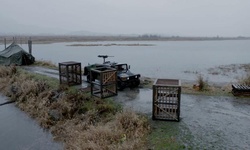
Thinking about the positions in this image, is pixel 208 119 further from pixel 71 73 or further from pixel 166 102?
pixel 71 73

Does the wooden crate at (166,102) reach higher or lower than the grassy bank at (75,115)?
higher

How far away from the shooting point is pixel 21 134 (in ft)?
36.4

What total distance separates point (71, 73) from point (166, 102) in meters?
7.96

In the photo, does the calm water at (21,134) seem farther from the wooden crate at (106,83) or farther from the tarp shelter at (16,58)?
the tarp shelter at (16,58)

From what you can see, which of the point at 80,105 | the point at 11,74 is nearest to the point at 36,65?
the point at 11,74

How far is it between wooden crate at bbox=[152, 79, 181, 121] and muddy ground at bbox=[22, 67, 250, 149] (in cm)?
33

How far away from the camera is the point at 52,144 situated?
32.2 ft

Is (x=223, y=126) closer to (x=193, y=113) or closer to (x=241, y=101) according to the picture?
(x=193, y=113)

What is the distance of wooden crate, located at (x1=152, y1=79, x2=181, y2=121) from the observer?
30.6ft

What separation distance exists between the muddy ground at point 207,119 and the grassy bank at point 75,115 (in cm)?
112

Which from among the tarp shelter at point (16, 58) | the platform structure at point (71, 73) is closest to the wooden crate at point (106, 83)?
the platform structure at point (71, 73)

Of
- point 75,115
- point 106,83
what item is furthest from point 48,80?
point 106,83

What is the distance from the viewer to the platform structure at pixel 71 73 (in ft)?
49.6

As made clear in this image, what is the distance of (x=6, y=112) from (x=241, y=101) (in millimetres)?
13381
